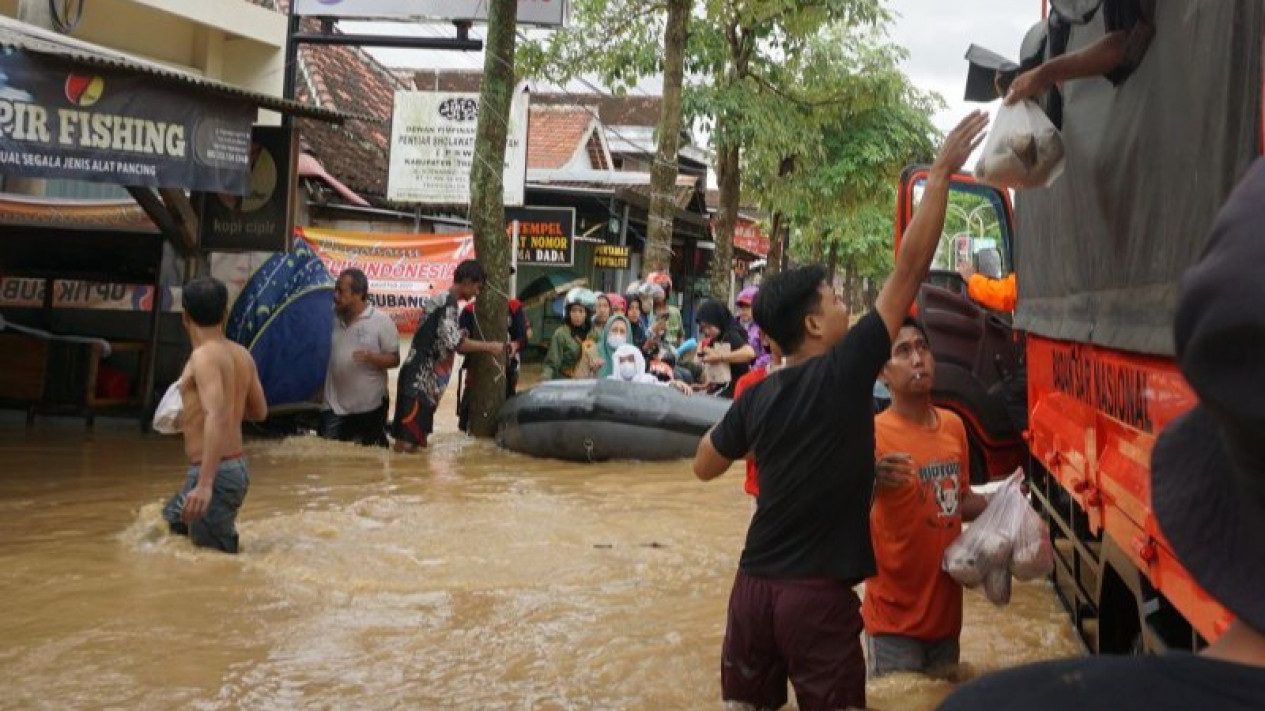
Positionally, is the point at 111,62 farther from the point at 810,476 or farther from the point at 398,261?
the point at 398,261

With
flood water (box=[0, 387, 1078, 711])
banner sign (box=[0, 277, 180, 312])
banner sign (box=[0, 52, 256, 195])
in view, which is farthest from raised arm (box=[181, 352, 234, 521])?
banner sign (box=[0, 277, 180, 312])

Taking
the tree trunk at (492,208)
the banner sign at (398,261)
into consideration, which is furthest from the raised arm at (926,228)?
the banner sign at (398,261)

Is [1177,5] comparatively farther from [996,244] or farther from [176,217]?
[176,217]

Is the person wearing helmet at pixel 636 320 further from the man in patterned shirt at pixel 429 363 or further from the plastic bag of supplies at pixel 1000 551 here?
the plastic bag of supplies at pixel 1000 551

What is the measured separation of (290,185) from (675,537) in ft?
18.4

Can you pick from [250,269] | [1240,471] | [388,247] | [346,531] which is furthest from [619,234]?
[1240,471]

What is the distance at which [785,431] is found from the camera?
3.87 meters

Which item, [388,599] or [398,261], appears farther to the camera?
[398,261]

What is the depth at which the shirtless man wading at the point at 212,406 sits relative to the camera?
6.93m

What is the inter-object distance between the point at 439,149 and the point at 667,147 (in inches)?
177

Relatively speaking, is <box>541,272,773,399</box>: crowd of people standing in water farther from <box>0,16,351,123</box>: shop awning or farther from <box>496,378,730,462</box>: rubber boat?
<box>0,16,351,123</box>: shop awning

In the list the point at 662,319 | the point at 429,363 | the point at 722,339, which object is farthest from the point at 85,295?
the point at 722,339

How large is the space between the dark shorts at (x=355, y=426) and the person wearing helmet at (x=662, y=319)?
3.12 meters

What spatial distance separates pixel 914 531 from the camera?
4.36 metres
